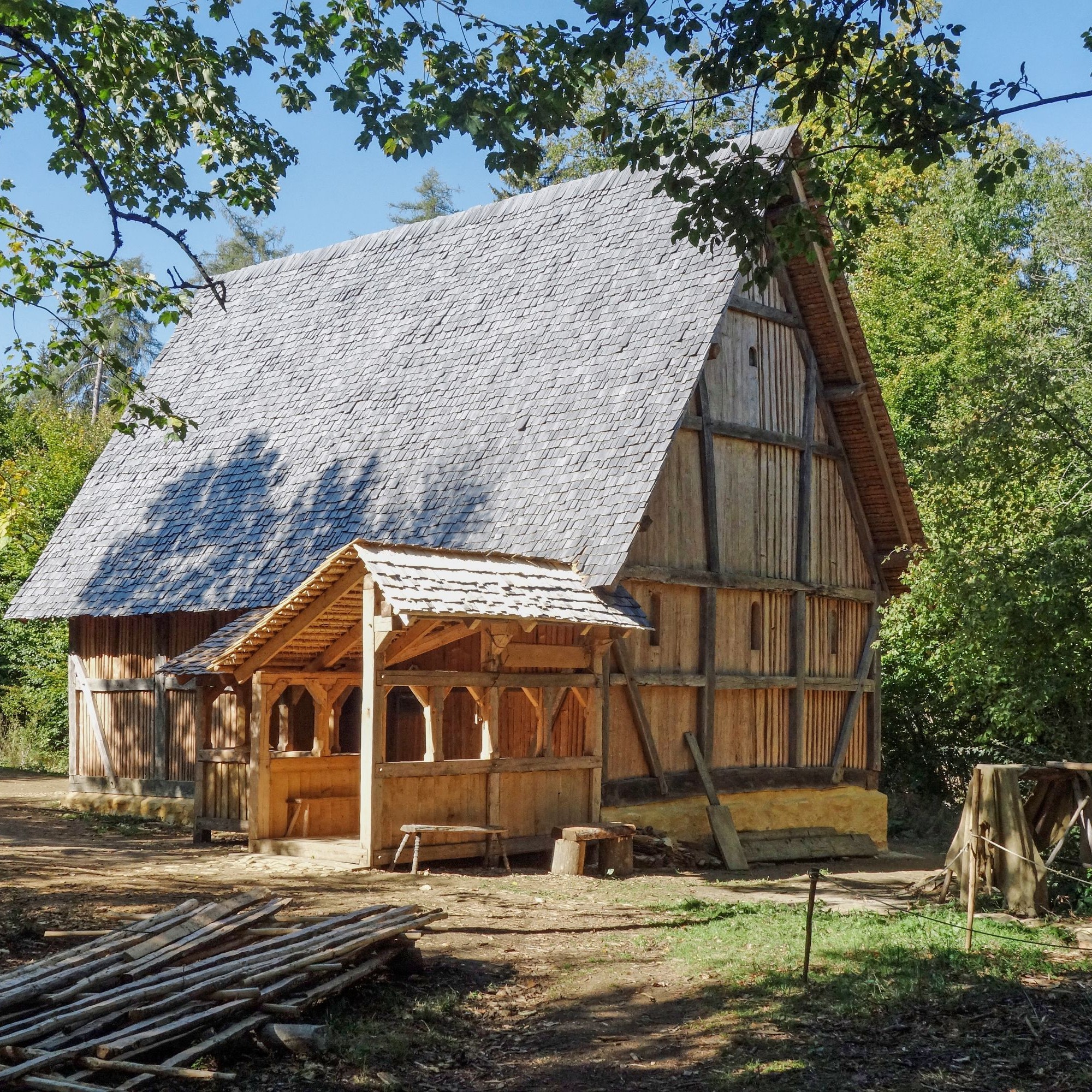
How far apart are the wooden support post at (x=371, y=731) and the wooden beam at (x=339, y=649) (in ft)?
4.81

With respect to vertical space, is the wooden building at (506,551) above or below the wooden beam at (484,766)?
above

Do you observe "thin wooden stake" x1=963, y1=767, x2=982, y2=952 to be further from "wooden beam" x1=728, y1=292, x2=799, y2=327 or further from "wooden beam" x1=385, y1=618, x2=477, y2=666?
"wooden beam" x1=728, y1=292, x2=799, y2=327

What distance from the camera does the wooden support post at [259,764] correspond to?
49.0 feet

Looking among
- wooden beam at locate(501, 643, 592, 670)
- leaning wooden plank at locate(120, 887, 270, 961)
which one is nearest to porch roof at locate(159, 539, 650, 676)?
wooden beam at locate(501, 643, 592, 670)

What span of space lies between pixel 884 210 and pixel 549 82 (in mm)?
25250

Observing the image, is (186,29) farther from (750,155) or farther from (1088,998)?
(1088,998)

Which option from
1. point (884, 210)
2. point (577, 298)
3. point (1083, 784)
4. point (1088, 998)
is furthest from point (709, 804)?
point (884, 210)

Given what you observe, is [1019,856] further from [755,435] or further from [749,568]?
[755,435]

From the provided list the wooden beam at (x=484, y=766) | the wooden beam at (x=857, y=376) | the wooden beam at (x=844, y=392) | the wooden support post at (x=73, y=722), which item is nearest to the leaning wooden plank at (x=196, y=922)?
the wooden beam at (x=484, y=766)

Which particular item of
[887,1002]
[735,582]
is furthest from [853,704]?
[887,1002]

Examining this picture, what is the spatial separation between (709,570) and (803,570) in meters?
2.08

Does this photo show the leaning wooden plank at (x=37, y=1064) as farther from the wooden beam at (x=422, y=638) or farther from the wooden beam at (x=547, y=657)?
the wooden beam at (x=547, y=657)

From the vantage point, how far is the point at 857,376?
19.2 m

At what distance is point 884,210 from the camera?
33.7 metres
